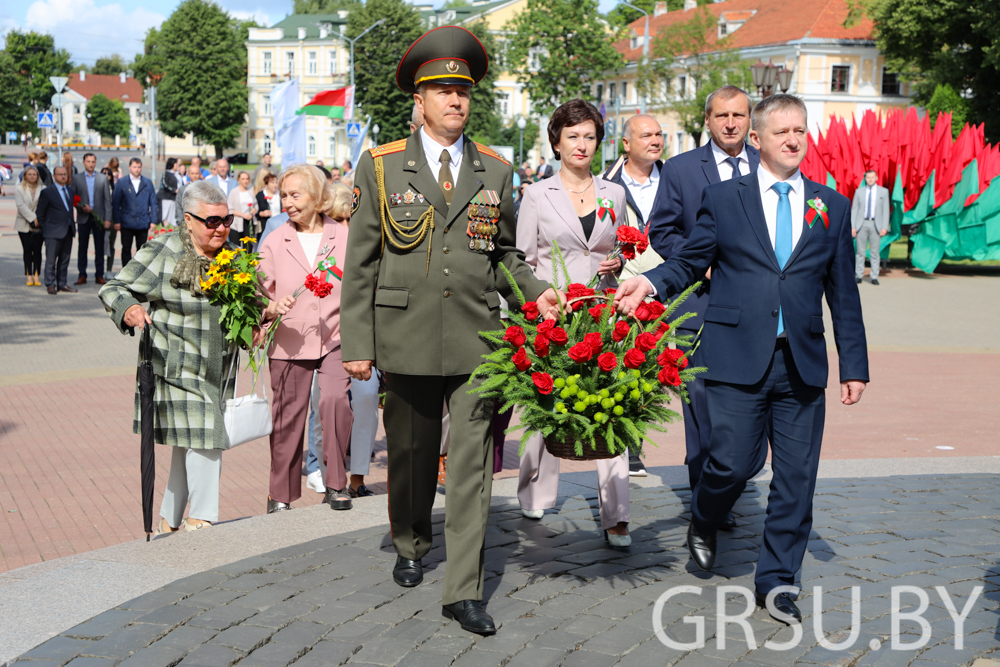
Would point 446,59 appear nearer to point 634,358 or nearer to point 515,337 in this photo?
point 515,337

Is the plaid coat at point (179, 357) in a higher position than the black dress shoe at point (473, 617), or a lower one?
higher

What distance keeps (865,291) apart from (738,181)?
1705 centimetres

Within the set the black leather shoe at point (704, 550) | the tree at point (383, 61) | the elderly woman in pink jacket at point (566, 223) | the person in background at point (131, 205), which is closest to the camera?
the black leather shoe at point (704, 550)

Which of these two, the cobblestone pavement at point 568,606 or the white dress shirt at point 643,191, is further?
the white dress shirt at point 643,191

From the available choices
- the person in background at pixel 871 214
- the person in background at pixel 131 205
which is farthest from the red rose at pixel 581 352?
the person in background at pixel 871 214

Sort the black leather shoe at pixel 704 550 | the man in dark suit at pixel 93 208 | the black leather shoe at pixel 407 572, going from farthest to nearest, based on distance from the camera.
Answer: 1. the man in dark suit at pixel 93 208
2. the black leather shoe at pixel 704 550
3. the black leather shoe at pixel 407 572

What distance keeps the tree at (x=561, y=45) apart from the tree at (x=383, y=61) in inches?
470

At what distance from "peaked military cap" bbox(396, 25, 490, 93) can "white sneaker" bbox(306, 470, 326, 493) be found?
312cm

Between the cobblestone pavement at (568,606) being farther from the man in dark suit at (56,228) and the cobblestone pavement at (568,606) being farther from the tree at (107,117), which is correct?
the tree at (107,117)

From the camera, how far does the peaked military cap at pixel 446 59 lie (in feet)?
13.2

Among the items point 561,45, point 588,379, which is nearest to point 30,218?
point 588,379

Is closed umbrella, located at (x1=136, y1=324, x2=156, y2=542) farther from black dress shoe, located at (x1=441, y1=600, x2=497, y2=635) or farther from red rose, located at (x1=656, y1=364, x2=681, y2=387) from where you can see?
red rose, located at (x1=656, y1=364, x2=681, y2=387)

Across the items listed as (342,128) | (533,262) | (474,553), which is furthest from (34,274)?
(342,128)

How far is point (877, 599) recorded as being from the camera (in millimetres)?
4289
